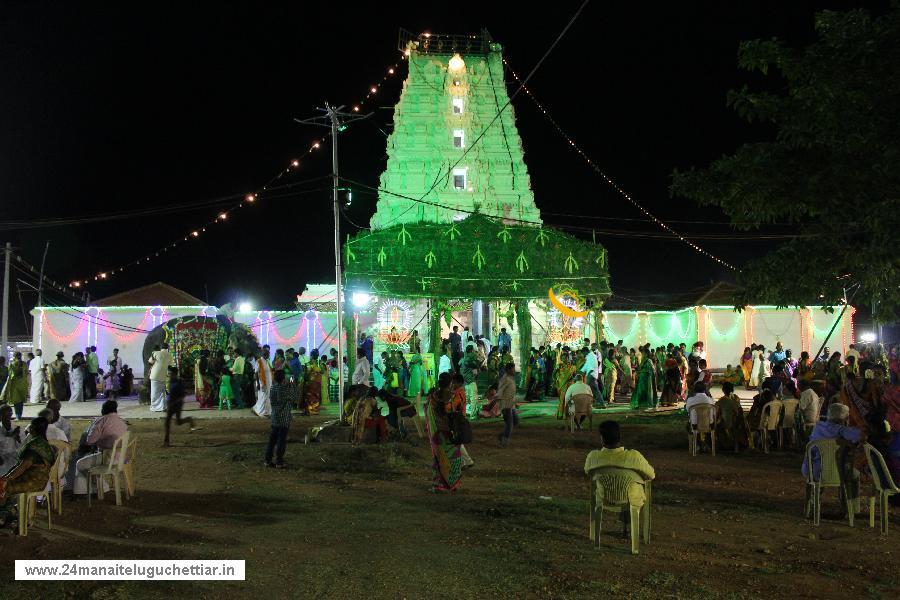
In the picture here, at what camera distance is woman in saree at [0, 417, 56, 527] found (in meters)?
6.85

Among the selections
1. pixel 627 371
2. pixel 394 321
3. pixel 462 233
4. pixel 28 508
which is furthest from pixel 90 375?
pixel 28 508

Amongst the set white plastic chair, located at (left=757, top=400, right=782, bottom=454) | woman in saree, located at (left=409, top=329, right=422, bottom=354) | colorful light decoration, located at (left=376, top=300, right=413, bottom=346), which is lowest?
white plastic chair, located at (left=757, top=400, right=782, bottom=454)

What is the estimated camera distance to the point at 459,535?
686 cm

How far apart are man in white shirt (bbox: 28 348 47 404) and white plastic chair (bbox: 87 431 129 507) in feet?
45.5

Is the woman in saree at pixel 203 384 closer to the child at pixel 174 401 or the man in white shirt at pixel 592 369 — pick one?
the child at pixel 174 401

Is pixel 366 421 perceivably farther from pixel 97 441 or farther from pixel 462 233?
pixel 462 233

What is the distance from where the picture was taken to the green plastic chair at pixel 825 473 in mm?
7332

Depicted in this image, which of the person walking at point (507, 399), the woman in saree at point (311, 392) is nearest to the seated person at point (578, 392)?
the person walking at point (507, 399)

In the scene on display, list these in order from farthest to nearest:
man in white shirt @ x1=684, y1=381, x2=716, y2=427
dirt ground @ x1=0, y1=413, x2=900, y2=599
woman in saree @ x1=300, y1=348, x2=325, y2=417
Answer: woman in saree @ x1=300, y1=348, x2=325, y2=417
man in white shirt @ x1=684, y1=381, x2=716, y2=427
dirt ground @ x1=0, y1=413, x2=900, y2=599

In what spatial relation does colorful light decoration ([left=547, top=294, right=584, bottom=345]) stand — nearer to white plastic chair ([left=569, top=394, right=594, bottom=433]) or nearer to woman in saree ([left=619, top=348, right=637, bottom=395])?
woman in saree ([left=619, top=348, right=637, bottom=395])

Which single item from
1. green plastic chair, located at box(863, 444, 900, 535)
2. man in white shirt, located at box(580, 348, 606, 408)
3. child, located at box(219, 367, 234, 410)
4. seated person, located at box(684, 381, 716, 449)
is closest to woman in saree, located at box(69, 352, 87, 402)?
child, located at box(219, 367, 234, 410)

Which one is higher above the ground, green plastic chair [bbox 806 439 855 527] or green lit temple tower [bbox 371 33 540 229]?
green lit temple tower [bbox 371 33 540 229]

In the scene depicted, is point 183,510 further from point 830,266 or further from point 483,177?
point 483,177

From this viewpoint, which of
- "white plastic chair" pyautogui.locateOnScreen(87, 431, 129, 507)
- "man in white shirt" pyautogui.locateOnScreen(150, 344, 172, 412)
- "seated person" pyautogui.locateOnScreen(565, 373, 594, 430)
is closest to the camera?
"white plastic chair" pyautogui.locateOnScreen(87, 431, 129, 507)
